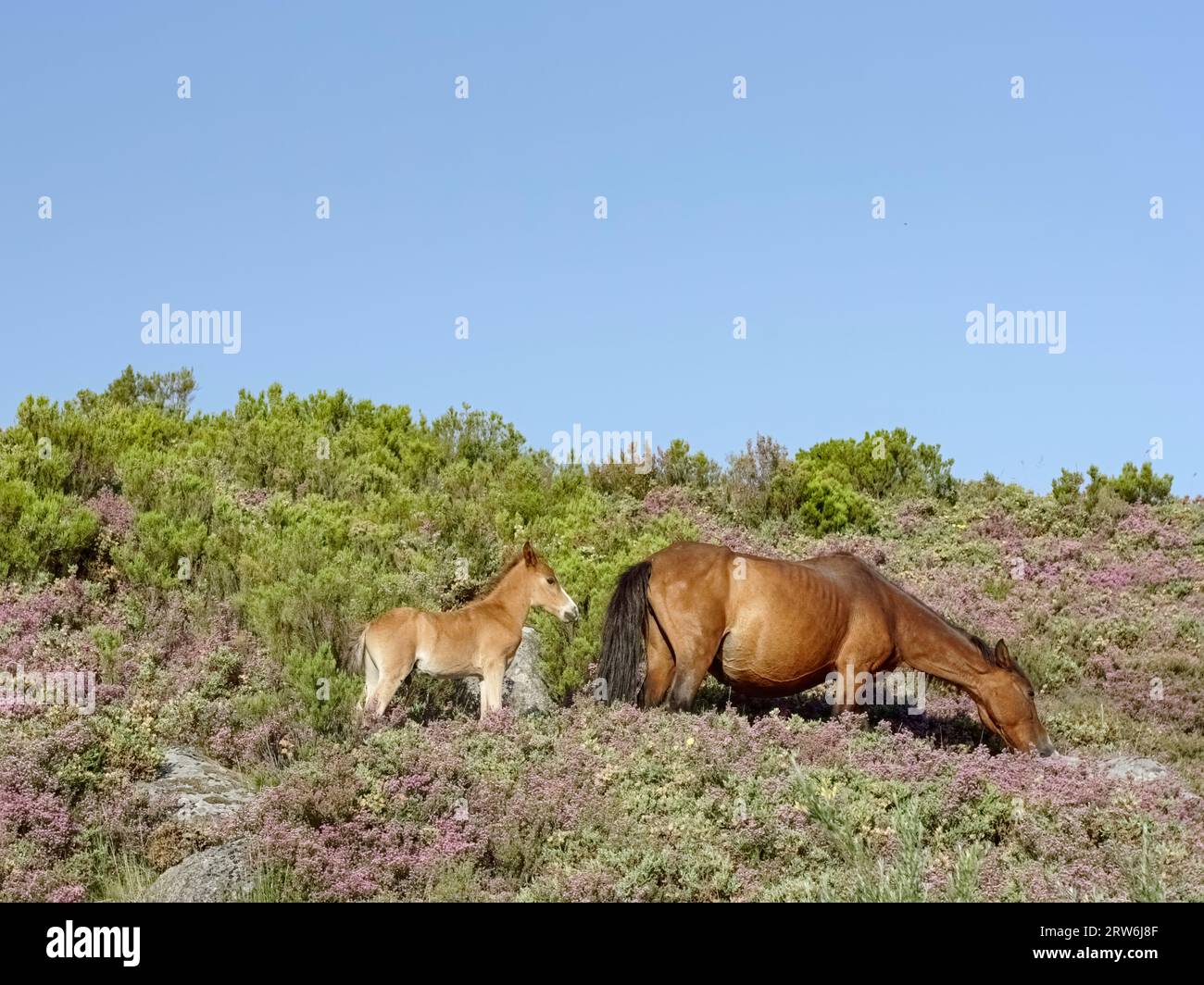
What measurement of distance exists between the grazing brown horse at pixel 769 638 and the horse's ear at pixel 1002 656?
0.5 inches

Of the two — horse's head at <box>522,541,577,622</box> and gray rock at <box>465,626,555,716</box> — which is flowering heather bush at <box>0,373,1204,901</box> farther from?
horse's head at <box>522,541,577,622</box>

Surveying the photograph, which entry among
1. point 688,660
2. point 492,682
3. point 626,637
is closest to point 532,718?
point 492,682

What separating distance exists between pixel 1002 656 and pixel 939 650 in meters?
0.55

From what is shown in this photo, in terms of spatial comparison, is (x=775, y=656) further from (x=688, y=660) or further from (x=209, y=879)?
(x=209, y=879)

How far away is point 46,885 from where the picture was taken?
8.89 metres

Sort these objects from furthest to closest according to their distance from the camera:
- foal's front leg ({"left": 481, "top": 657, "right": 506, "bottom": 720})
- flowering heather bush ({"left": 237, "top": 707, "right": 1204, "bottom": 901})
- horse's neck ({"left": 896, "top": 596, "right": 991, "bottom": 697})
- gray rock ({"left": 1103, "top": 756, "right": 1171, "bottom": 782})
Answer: foal's front leg ({"left": 481, "top": 657, "right": 506, "bottom": 720}) < horse's neck ({"left": 896, "top": 596, "right": 991, "bottom": 697}) < gray rock ({"left": 1103, "top": 756, "right": 1171, "bottom": 782}) < flowering heather bush ({"left": 237, "top": 707, "right": 1204, "bottom": 901})

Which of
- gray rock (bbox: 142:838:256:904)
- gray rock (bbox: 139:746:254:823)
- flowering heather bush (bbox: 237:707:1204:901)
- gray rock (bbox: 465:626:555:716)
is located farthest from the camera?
gray rock (bbox: 465:626:555:716)

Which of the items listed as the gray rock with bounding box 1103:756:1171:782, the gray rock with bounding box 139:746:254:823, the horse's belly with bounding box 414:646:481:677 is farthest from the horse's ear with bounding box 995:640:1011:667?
the gray rock with bounding box 139:746:254:823

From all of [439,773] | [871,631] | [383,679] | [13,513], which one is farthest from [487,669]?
[13,513]

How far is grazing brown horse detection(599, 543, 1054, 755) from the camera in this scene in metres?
11.8

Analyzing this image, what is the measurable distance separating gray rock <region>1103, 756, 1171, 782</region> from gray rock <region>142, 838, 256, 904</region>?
290 inches

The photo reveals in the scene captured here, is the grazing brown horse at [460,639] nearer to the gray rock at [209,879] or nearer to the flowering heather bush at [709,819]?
the flowering heather bush at [709,819]

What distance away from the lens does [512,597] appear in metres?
12.6
